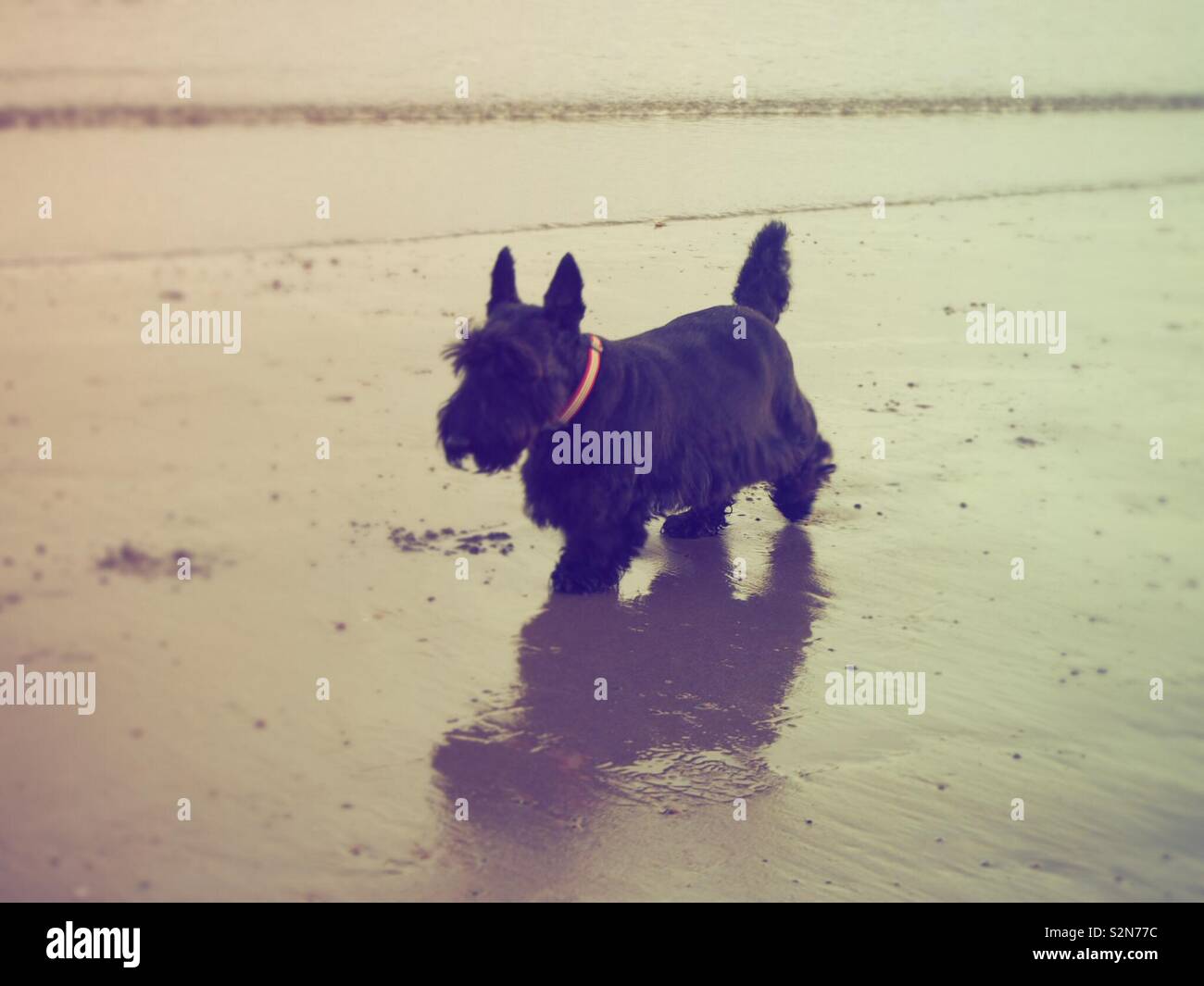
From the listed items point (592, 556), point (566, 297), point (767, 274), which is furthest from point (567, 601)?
point (767, 274)

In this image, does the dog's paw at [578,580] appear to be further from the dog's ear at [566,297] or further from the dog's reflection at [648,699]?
the dog's ear at [566,297]

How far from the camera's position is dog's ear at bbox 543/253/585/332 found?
15.0 feet

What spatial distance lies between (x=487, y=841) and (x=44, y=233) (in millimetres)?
7138

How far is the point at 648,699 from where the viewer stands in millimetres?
4309

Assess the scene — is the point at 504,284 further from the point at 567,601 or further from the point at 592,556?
the point at 567,601

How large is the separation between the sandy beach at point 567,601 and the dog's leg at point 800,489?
0.10 meters

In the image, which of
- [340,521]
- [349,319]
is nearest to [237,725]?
[340,521]

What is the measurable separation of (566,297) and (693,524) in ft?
4.55

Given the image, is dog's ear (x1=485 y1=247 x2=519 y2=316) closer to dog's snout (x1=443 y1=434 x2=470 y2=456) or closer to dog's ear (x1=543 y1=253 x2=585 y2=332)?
dog's ear (x1=543 y1=253 x2=585 y2=332)

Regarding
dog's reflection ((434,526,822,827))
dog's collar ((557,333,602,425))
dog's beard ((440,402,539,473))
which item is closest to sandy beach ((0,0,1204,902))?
dog's reflection ((434,526,822,827))

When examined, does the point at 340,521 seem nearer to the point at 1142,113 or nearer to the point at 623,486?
the point at 623,486

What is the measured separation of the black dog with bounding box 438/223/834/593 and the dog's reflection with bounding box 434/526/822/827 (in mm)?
295

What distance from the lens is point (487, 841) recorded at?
11.5 ft

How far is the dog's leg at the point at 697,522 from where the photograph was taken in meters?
5.55
